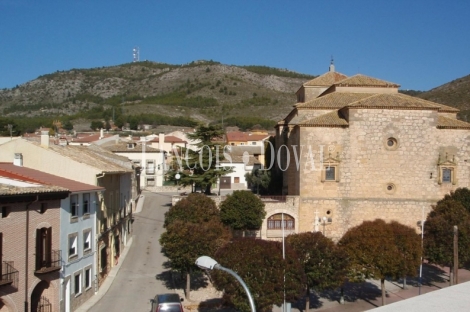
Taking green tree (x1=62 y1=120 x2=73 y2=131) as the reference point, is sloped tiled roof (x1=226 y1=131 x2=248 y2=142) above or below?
below

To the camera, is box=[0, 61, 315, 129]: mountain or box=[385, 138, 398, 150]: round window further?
box=[0, 61, 315, 129]: mountain

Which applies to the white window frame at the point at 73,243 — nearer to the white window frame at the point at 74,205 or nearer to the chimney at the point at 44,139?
the white window frame at the point at 74,205

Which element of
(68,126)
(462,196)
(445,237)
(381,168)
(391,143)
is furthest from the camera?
(68,126)

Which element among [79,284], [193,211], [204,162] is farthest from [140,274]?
[204,162]

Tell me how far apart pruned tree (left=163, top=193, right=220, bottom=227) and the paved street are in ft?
8.79

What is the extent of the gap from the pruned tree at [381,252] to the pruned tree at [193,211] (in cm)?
763

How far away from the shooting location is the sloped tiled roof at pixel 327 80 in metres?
42.0

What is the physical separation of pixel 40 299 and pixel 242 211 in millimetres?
12890

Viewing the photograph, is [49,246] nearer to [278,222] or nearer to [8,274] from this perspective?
[8,274]

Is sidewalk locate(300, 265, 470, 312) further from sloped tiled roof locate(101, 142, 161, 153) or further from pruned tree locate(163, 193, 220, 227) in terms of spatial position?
sloped tiled roof locate(101, 142, 161, 153)

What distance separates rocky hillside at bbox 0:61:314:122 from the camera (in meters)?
139

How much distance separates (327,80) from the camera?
42.4 m

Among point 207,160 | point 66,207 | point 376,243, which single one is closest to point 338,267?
point 376,243

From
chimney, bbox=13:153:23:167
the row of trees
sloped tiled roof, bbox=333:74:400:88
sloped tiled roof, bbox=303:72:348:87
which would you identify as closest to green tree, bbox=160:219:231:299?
the row of trees
